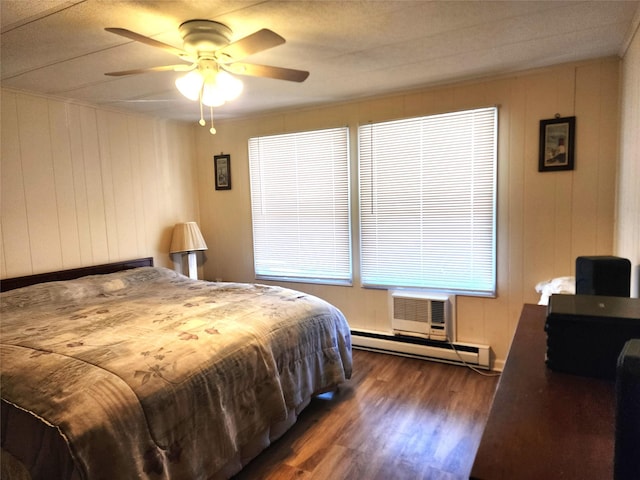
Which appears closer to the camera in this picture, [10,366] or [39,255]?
[10,366]

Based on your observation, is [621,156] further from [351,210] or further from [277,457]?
[277,457]

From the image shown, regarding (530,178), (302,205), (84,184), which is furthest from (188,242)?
(530,178)

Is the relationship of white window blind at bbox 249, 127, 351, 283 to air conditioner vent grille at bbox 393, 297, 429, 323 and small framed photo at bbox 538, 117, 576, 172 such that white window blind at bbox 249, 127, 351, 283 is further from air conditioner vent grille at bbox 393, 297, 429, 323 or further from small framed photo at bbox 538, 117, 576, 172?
small framed photo at bbox 538, 117, 576, 172

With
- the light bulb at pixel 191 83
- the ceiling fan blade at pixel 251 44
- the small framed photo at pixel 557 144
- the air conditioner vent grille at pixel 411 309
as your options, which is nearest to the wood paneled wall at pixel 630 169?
the small framed photo at pixel 557 144

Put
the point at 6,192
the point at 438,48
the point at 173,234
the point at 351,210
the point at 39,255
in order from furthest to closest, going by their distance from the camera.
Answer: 1. the point at 173,234
2. the point at 351,210
3. the point at 39,255
4. the point at 6,192
5. the point at 438,48

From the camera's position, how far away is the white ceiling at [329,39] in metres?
1.84

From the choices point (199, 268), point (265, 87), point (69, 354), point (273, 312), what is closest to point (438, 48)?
point (265, 87)

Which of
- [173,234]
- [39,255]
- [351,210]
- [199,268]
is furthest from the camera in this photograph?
[199,268]

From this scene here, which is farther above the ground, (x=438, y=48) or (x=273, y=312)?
(x=438, y=48)

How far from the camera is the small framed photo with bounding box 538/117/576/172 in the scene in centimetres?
277

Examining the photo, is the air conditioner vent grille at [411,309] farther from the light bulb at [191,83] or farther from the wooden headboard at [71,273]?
the wooden headboard at [71,273]

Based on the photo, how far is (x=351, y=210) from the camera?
3.63 m

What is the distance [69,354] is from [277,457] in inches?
47.3

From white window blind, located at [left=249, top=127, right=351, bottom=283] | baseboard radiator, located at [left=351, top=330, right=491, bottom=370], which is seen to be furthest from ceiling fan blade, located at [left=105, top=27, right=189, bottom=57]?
baseboard radiator, located at [left=351, top=330, right=491, bottom=370]
